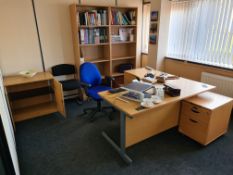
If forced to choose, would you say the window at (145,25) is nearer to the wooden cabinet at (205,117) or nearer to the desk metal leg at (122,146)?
the wooden cabinet at (205,117)

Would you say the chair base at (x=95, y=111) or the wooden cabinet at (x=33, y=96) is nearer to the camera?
the wooden cabinet at (x=33, y=96)

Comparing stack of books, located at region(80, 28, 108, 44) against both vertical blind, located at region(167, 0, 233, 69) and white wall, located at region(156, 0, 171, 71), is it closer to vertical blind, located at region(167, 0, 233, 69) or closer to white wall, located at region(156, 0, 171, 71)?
white wall, located at region(156, 0, 171, 71)

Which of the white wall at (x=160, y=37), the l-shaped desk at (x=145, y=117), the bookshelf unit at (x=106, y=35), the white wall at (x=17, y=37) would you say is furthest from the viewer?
the white wall at (x=160, y=37)

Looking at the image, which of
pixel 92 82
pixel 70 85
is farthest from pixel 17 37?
A: pixel 92 82

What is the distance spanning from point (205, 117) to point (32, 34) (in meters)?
3.32

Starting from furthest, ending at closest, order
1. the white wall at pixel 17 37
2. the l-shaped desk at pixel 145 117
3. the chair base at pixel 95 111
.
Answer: the chair base at pixel 95 111
the white wall at pixel 17 37
the l-shaped desk at pixel 145 117

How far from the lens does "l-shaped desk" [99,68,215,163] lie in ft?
6.72

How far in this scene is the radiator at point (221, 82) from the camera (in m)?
3.08

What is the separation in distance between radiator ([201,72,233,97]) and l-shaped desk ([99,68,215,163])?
829 mm

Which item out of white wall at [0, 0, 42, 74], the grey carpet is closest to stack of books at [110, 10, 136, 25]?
white wall at [0, 0, 42, 74]

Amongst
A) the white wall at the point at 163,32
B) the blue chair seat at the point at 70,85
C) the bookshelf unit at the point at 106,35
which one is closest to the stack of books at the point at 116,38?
the bookshelf unit at the point at 106,35

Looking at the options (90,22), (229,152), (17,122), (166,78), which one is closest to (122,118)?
(166,78)

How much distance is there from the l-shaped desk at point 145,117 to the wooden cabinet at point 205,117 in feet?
0.49

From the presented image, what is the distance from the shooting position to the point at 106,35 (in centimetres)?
397
